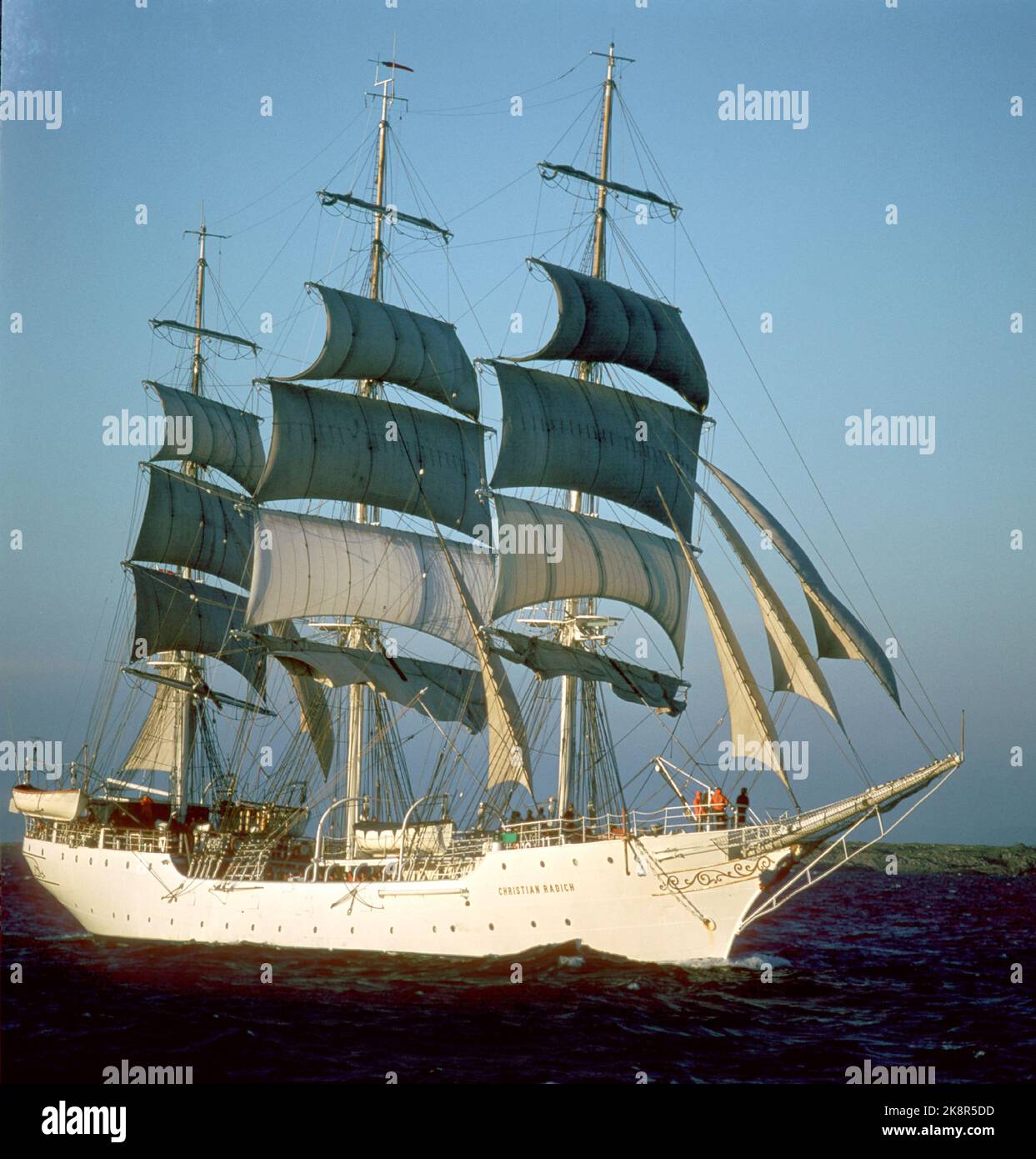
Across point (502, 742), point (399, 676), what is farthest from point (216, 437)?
point (502, 742)

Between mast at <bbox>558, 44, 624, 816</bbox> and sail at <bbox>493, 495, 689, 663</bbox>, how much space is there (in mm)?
1598

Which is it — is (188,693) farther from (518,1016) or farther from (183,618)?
(518,1016)

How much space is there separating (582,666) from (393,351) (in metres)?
17.8

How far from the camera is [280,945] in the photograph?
4591cm

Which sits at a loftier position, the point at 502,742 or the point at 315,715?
the point at 315,715

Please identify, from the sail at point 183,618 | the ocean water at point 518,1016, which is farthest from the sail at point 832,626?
the sail at point 183,618

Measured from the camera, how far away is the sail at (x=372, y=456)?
2258 inches

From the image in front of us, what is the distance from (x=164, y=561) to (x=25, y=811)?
14074 millimetres

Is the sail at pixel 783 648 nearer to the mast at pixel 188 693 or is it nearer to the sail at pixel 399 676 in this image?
the sail at pixel 399 676

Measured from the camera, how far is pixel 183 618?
68.0 m

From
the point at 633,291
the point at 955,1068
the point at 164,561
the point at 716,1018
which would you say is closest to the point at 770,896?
the point at 716,1018

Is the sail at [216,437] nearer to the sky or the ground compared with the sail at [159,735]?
nearer to the sky

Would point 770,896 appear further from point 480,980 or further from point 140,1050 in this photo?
point 140,1050

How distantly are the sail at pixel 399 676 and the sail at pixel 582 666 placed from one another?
4981mm
